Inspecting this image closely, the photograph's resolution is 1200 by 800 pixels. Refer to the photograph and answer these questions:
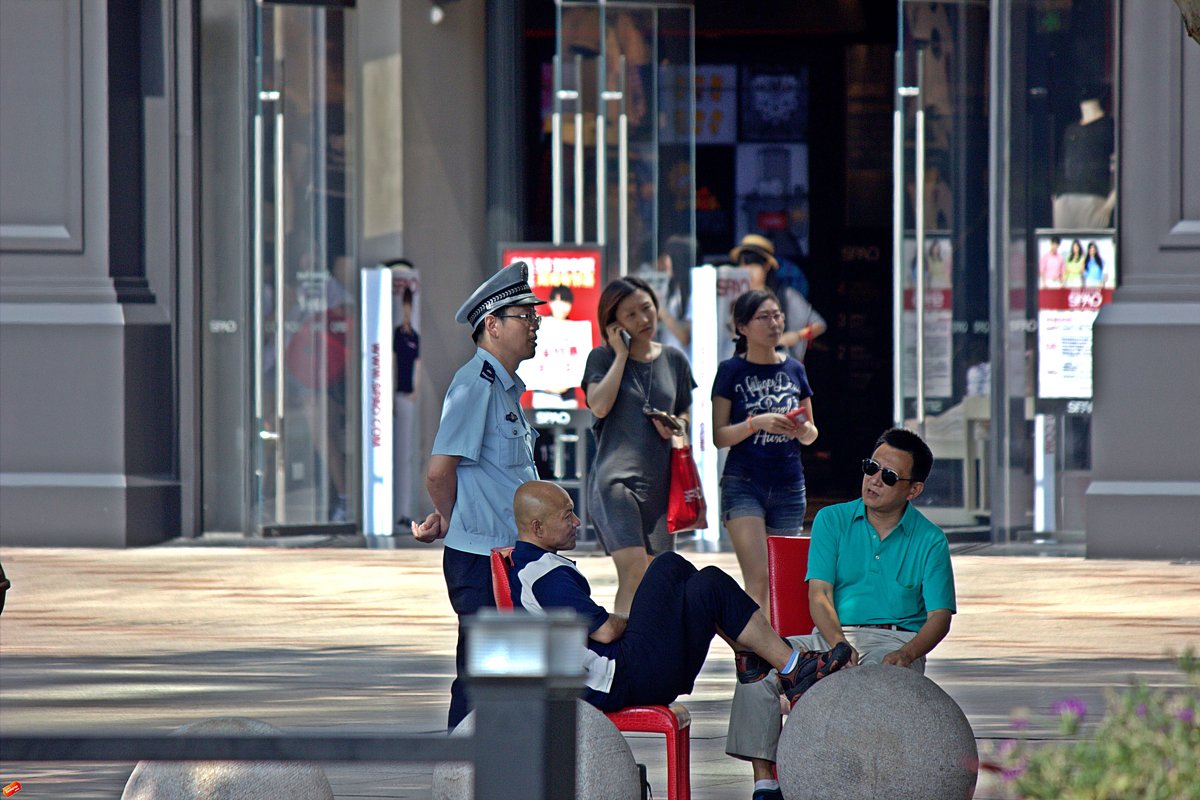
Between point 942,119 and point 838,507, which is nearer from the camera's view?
point 838,507

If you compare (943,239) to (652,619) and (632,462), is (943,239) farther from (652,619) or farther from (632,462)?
(652,619)

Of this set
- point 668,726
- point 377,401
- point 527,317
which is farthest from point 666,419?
point 377,401

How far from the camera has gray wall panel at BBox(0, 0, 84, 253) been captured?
1368 centimetres

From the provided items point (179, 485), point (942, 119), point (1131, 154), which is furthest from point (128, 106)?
point (1131, 154)

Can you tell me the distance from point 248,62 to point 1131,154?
6.20m

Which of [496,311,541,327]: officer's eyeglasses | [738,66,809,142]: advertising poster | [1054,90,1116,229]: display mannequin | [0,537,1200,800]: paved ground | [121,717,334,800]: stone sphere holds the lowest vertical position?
[0,537,1200,800]: paved ground

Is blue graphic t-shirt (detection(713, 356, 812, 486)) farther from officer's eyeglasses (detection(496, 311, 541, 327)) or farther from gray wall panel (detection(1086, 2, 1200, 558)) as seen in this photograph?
gray wall panel (detection(1086, 2, 1200, 558))

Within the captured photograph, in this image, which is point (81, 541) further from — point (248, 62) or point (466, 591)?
point (466, 591)

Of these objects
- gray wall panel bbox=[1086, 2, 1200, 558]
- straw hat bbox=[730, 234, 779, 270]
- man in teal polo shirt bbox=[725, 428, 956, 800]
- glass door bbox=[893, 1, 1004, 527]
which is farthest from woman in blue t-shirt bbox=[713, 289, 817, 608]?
glass door bbox=[893, 1, 1004, 527]

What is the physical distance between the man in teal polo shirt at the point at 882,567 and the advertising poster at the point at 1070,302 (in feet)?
26.0

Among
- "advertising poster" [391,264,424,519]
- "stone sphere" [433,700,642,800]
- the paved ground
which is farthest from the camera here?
"advertising poster" [391,264,424,519]

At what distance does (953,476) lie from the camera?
14070 millimetres

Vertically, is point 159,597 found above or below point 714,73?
below

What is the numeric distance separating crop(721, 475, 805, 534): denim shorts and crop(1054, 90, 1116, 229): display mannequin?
20.4ft
